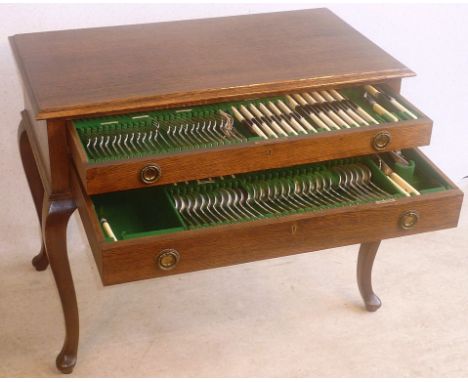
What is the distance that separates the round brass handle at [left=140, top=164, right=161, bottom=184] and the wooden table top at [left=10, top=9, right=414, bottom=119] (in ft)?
0.57

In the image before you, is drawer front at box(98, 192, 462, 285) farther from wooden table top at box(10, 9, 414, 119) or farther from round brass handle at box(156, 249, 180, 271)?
wooden table top at box(10, 9, 414, 119)

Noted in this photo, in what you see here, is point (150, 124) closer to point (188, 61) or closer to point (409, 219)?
point (188, 61)

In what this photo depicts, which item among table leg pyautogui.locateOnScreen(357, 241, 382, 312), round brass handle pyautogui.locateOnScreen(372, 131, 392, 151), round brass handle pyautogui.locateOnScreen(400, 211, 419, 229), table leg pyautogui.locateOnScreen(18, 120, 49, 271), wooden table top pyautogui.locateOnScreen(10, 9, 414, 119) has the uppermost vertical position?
wooden table top pyautogui.locateOnScreen(10, 9, 414, 119)

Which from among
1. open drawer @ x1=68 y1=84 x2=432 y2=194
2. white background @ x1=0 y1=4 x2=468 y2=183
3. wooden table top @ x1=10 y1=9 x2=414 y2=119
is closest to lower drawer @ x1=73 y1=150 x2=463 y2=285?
open drawer @ x1=68 y1=84 x2=432 y2=194

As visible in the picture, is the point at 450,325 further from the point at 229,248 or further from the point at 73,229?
the point at 73,229

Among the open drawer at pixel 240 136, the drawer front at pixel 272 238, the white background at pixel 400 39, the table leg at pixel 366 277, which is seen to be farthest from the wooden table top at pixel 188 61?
the table leg at pixel 366 277

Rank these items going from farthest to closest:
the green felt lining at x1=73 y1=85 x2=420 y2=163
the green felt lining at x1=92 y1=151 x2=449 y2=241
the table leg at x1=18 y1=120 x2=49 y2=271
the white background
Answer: the white background, the table leg at x1=18 y1=120 x2=49 y2=271, the green felt lining at x1=92 y1=151 x2=449 y2=241, the green felt lining at x1=73 y1=85 x2=420 y2=163

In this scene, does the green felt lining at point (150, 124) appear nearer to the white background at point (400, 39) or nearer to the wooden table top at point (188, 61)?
the wooden table top at point (188, 61)

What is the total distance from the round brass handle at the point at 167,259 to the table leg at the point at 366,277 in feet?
2.78

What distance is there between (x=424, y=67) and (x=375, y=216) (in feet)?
3.89

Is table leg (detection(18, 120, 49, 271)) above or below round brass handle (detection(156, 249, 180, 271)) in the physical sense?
below

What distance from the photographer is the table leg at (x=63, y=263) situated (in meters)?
2.26

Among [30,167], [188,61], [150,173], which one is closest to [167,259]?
[150,173]

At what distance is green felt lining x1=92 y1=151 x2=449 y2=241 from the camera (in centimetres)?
227
